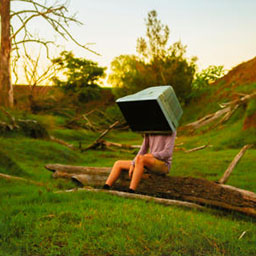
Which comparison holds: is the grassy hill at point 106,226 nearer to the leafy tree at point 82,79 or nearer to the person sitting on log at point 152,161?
the person sitting on log at point 152,161

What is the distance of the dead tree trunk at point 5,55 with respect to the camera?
19.4 meters

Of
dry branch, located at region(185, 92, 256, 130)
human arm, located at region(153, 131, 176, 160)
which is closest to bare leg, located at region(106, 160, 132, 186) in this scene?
human arm, located at region(153, 131, 176, 160)

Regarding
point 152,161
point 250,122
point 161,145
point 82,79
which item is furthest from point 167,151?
point 82,79

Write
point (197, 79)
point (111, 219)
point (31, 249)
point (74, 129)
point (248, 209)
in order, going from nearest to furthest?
point (31, 249) → point (111, 219) → point (248, 209) → point (74, 129) → point (197, 79)

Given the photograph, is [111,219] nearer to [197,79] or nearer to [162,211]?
[162,211]

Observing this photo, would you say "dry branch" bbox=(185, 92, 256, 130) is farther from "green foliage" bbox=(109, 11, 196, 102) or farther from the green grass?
"green foliage" bbox=(109, 11, 196, 102)

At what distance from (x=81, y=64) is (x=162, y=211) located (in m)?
33.1

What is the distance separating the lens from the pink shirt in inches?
260

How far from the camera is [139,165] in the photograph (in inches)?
256

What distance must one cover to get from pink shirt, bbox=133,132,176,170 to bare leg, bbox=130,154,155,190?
0.14 meters

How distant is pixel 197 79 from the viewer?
38.2m

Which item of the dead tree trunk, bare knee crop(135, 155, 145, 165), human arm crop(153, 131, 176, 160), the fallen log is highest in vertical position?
the dead tree trunk

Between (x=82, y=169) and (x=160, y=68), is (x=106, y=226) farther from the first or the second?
(x=160, y=68)

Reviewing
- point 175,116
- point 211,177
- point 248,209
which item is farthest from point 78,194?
point 211,177
